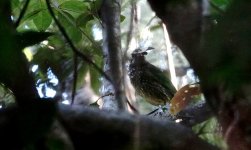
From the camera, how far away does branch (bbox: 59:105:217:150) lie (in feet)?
1.69

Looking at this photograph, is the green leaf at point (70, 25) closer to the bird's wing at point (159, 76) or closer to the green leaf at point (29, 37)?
the green leaf at point (29, 37)

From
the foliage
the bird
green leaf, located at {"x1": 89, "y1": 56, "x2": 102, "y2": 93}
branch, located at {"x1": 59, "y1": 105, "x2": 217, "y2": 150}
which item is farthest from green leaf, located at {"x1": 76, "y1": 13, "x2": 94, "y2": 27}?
the bird

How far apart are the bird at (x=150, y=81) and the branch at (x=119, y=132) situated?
1.96 meters

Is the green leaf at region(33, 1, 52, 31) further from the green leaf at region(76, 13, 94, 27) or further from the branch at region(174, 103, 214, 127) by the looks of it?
the branch at region(174, 103, 214, 127)

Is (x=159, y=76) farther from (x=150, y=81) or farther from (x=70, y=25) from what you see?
(x=70, y=25)

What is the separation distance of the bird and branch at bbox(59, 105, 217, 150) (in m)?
1.96

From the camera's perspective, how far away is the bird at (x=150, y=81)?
2537mm

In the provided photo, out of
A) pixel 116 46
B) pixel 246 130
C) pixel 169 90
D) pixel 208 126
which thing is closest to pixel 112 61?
pixel 116 46

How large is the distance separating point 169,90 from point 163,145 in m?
1.95

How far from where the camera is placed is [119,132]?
20.5 inches

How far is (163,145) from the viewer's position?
52 cm

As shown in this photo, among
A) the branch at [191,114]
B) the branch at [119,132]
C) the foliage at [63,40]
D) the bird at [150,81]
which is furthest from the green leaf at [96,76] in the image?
the bird at [150,81]

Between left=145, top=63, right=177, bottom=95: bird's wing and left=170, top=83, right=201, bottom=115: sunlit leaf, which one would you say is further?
left=145, top=63, right=177, bottom=95: bird's wing

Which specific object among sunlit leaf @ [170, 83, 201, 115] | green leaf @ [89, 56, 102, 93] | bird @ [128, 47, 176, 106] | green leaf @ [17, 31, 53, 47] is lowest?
sunlit leaf @ [170, 83, 201, 115]
